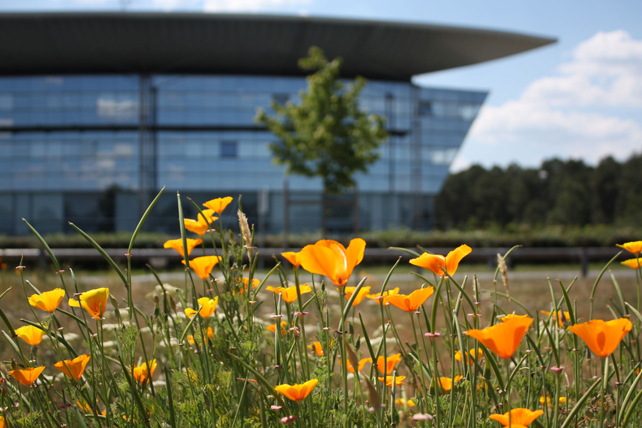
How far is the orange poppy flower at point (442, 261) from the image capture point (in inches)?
37.7

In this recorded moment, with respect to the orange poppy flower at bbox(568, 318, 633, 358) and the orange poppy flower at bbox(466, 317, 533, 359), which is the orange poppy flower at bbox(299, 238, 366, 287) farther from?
the orange poppy flower at bbox(568, 318, 633, 358)

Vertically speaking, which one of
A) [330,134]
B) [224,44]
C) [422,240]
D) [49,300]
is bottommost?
[422,240]

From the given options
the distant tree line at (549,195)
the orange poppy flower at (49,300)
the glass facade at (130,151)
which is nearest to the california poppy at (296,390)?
the orange poppy flower at (49,300)

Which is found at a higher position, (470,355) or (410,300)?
(410,300)

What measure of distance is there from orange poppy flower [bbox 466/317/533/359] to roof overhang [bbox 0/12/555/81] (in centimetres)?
2831

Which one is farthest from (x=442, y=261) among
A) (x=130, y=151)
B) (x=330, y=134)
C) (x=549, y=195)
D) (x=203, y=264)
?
(x=549, y=195)

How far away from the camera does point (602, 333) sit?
31.5 inches

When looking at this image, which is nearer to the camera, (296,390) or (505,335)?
(505,335)

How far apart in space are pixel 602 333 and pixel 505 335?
0.70ft

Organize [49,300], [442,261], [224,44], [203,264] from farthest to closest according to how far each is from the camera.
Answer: [224,44], [203,264], [49,300], [442,261]

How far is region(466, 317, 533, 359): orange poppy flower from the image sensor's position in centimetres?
70

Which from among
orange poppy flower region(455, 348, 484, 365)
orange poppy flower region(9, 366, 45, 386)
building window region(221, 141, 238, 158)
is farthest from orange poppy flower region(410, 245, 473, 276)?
building window region(221, 141, 238, 158)

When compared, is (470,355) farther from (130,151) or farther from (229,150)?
(130,151)

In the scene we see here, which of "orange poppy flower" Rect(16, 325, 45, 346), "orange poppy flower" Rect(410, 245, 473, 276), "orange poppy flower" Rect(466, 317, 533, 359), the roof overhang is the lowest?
"orange poppy flower" Rect(16, 325, 45, 346)
